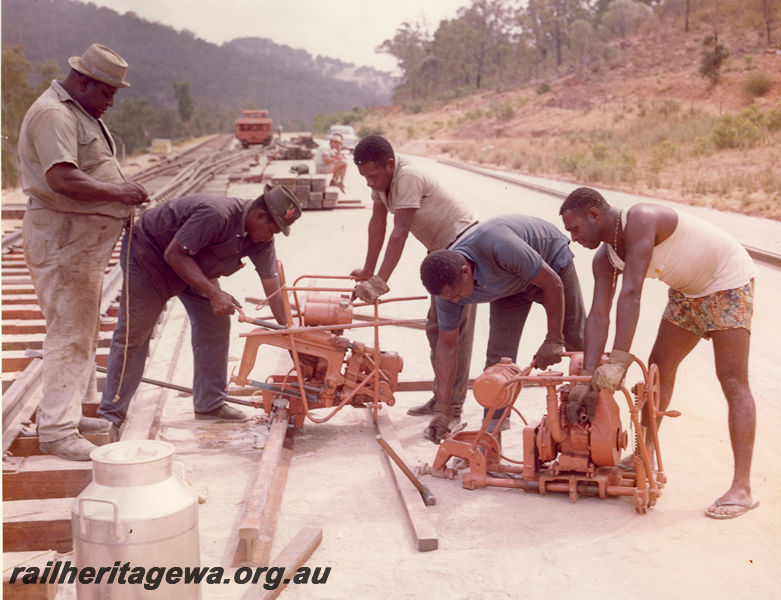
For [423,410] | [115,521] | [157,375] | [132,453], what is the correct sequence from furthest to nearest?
[157,375]
[423,410]
[132,453]
[115,521]

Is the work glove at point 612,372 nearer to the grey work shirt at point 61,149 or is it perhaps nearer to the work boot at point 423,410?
the work boot at point 423,410

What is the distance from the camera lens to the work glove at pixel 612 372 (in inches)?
166

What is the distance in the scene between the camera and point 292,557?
12.6ft

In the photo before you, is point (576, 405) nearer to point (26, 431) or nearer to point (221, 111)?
point (26, 431)

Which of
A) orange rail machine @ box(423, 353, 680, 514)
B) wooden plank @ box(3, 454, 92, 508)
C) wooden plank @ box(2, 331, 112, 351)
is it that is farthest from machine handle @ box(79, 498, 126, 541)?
wooden plank @ box(2, 331, 112, 351)

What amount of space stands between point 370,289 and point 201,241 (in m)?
1.13

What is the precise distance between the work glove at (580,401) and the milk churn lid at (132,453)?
2.19m

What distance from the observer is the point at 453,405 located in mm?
5914

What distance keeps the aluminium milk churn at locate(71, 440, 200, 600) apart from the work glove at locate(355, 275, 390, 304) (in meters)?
2.58

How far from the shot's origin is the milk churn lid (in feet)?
9.87

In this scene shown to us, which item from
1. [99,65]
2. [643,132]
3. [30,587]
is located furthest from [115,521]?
[643,132]

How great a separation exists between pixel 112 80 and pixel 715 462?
4.13 metres

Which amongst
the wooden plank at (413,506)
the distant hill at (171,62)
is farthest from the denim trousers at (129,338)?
the distant hill at (171,62)

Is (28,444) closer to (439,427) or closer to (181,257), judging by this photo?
(181,257)
